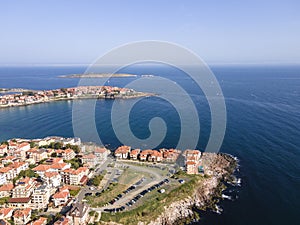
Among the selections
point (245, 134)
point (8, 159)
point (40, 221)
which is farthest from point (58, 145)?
point (245, 134)

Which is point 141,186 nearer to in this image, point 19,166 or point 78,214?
point 78,214

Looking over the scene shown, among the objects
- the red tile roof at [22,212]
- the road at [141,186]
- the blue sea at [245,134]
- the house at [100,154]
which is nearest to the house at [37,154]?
the house at [100,154]

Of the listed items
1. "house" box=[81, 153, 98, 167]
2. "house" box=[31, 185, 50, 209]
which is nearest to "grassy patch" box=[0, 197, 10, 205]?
"house" box=[31, 185, 50, 209]

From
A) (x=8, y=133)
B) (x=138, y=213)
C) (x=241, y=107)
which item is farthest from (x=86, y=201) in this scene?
(x=241, y=107)

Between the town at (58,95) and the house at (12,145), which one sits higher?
the town at (58,95)

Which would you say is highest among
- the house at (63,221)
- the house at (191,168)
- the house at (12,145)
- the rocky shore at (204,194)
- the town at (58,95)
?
the town at (58,95)

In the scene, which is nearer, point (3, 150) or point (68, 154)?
point (68, 154)

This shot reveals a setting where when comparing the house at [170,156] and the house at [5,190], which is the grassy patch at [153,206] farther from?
the house at [5,190]

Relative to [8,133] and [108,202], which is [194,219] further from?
[8,133]
